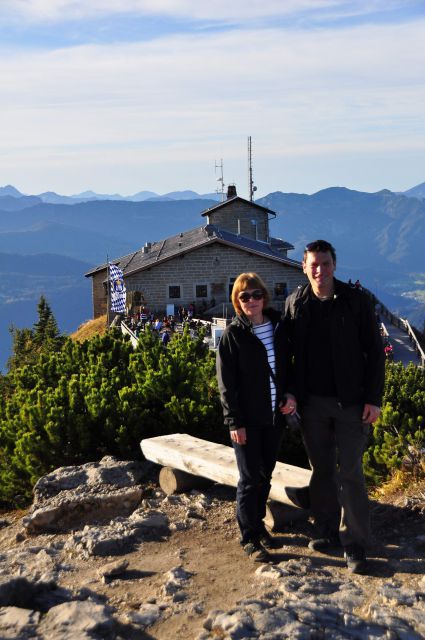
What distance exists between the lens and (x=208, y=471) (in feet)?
23.6

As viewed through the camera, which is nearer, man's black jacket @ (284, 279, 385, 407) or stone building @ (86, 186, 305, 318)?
man's black jacket @ (284, 279, 385, 407)

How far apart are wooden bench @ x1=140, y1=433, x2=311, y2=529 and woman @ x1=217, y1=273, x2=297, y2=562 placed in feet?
2.02

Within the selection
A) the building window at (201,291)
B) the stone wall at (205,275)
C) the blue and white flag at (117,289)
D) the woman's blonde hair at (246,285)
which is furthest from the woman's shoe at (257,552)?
the building window at (201,291)

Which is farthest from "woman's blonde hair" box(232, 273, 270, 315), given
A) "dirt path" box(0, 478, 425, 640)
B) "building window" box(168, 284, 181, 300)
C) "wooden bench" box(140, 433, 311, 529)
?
"building window" box(168, 284, 181, 300)

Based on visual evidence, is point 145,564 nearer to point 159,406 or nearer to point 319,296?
point 319,296

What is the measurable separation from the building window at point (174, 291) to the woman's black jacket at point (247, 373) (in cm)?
3641

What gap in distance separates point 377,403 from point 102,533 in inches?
101

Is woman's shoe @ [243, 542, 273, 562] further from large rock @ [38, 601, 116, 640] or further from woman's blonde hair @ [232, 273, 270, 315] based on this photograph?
woman's blonde hair @ [232, 273, 270, 315]

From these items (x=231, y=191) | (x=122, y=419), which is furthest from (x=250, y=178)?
(x=122, y=419)

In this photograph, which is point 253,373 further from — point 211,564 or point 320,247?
point 211,564

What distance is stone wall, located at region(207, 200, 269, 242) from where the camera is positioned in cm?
5388

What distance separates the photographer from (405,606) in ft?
16.3

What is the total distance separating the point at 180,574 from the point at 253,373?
1485 mm

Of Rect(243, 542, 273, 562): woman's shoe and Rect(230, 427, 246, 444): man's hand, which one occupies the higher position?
Answer: Rect(230, 427, 246, 444): man's hand
